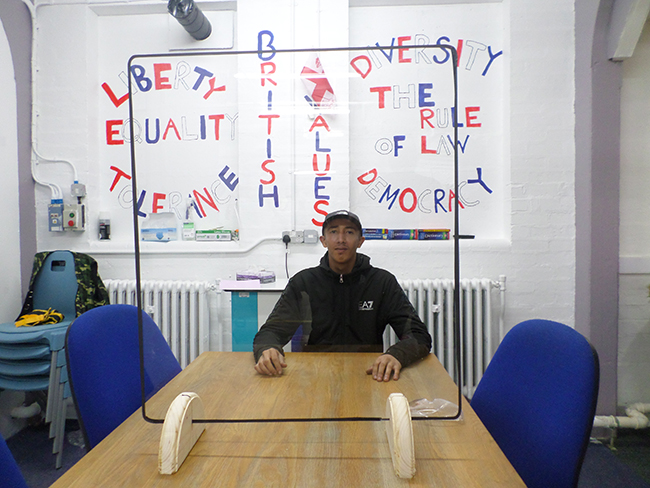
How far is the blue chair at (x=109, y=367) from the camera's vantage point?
980 mm

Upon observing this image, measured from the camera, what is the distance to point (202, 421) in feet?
2.58

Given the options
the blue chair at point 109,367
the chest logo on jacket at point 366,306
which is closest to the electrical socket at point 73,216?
the blue chair at point 109,367

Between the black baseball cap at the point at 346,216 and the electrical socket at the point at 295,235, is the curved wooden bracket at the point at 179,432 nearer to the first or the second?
the electrical socket at the point at 295,235

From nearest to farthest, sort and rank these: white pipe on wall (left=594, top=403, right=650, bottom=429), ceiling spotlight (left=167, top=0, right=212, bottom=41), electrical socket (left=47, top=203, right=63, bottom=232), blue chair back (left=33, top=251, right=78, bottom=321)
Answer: ceiling spotlight (left=167, top=0, right=212, bottom=41) → white pipe on wall (left=594, top=403, right=650, bottom=429) → blue chair back (left=33, top=251, right=78, bottom=321) → electrical socket (left=47, top=203, right=63, bottom=232)

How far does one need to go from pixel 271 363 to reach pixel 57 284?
6.89 ft

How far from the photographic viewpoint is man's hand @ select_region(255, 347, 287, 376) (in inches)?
34.4

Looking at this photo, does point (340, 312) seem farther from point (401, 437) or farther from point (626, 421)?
point (626, 421)

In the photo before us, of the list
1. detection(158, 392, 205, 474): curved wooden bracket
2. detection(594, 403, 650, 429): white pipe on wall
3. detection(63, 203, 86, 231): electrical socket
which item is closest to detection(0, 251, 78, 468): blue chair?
detection(63, 203, 86, 231): electrical socket

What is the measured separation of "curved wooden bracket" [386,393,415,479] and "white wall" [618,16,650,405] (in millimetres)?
2281

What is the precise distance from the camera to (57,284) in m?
2.29

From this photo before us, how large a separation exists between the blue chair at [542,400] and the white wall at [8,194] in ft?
9.18

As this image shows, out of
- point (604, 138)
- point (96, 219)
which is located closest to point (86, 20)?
point (96, 219)

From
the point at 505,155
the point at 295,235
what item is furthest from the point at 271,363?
the point at 505,155

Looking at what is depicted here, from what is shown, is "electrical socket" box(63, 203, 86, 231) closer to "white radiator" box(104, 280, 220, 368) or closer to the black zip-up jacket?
"white radiator" box(104, 280, 220, 368)
